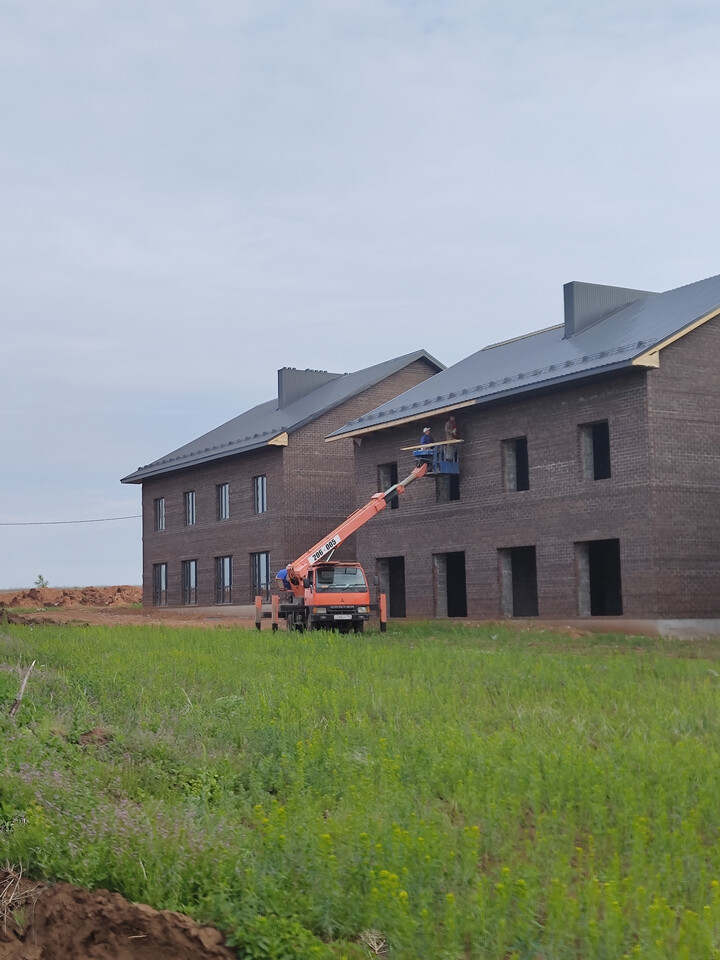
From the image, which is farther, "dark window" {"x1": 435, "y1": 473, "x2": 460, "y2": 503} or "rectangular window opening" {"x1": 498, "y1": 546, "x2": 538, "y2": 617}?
"rectangular window opening" {"x1": 498, "y1": 546, "x2": 538, "y2": 617}

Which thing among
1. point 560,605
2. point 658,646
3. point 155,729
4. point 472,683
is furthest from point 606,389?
point 155,729

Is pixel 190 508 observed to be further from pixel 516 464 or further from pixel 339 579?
pixel 516 464

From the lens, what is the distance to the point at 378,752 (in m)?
9.71

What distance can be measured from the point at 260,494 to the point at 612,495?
17.4m

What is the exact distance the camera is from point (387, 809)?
25.7ft

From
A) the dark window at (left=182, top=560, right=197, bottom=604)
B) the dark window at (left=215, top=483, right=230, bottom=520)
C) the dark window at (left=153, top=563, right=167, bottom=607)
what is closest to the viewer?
the dark window at (left=215, top=483, right=230, bottom=520)

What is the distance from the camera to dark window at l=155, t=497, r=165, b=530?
47444 mm

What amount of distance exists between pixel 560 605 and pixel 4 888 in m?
21.9

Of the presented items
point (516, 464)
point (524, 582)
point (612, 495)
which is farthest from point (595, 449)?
point (524, 582)

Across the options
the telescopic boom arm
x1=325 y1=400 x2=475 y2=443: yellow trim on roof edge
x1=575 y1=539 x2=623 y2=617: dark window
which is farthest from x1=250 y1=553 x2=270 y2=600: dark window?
x1=575 y1=539 x2=623 y2=617: dark window

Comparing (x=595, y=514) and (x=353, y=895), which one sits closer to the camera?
(x=353, y=895)

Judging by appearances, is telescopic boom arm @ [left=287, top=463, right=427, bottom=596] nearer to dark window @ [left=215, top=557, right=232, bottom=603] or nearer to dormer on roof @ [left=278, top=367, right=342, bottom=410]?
dark window @ [left=215, top=557, right=232, bottom=603]

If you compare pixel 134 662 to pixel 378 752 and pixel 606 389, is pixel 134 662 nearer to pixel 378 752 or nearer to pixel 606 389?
pixel 378 752

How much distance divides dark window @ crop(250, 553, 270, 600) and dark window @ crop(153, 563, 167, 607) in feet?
25.4
